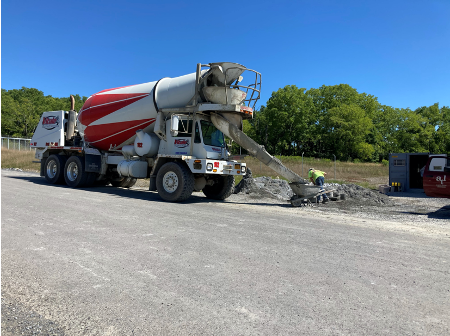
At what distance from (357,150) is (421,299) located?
6037 cm

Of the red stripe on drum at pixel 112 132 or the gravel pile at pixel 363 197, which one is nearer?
the gravel pile at pixel 363 197

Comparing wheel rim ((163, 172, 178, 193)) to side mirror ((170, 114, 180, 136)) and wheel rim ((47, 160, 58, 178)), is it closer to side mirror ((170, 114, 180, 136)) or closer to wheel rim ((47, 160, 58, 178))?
side mirror ((170, 114, 180, 136))

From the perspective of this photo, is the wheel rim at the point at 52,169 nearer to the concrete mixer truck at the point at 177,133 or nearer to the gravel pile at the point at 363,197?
the concrete mixer truck at the point at 177,133

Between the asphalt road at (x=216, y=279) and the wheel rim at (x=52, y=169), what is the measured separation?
9.14m

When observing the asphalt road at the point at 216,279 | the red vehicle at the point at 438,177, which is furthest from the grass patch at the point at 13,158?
the red vehicle at the point at 438,177

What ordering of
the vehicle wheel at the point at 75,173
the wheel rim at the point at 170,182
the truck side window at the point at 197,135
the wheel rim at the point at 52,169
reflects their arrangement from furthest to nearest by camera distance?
the wheel rim at the point at 52,169 < the vehicle wheel at the point at 75,173 < the truck side window at the point at 197,135 < the wheel rim at the point at 170,182

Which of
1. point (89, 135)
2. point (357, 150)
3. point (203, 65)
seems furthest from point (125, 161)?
point (357, 150)

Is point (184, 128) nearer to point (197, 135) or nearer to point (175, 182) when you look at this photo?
point (197, 135)

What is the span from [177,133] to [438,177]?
8369mm

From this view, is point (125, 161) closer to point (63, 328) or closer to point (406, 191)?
point (63, 328)

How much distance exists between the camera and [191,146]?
11.1 meters

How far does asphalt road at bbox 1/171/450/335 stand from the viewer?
3080 millimetres

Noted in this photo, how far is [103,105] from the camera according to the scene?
44.3 ft

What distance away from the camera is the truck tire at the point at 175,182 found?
34.7ft
